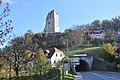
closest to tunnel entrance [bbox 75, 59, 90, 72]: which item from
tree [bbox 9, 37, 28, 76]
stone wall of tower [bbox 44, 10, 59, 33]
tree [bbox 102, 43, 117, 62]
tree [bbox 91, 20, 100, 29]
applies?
tree [bbox 102, 43, 117, 62]

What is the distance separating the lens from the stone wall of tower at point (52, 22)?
156 m

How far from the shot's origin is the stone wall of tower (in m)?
156

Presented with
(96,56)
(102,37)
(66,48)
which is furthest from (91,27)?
(96,56)

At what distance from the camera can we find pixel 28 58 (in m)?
36.8

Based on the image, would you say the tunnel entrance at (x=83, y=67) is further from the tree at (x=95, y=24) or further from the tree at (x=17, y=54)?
the tree at (x=17, y=54)

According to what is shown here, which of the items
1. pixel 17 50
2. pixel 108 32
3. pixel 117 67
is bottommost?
pixel 117 67

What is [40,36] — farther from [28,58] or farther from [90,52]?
[28,58]

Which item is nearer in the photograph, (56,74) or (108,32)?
(56,74)

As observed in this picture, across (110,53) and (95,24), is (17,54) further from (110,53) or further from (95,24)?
(95,24)

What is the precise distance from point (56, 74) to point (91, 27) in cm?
14393

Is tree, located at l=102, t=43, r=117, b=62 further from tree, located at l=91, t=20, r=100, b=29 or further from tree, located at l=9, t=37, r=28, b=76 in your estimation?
tree, located at l=91, t=20, r=100, b=29

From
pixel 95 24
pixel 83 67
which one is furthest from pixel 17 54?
pixel 95 24

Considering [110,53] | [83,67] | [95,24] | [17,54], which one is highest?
[95,24]

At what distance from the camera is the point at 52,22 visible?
15600cm
